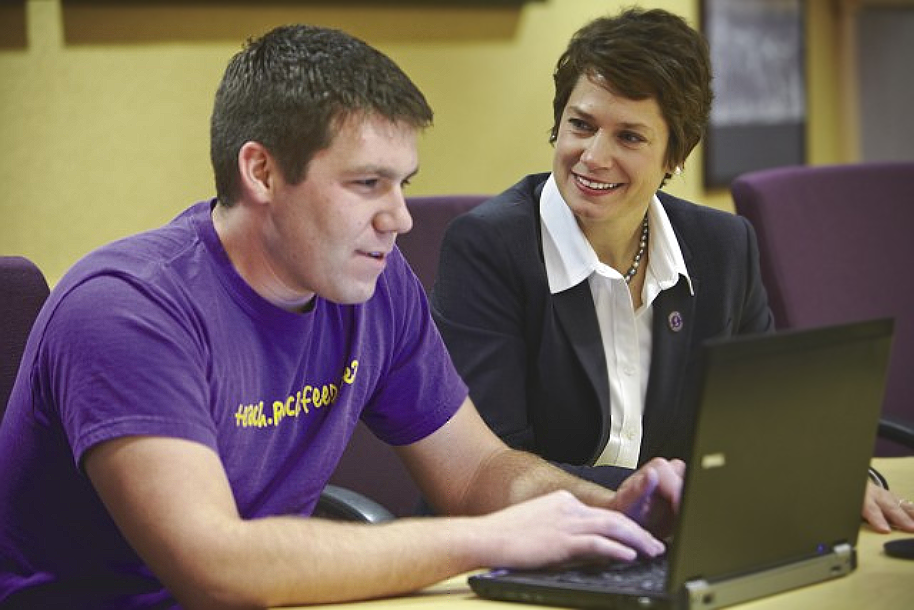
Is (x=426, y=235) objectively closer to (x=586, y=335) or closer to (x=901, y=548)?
(x=586, y=335)

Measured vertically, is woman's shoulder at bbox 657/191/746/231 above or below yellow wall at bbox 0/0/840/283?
below

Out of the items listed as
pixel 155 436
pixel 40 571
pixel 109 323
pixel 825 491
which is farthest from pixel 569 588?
pixel 40 571

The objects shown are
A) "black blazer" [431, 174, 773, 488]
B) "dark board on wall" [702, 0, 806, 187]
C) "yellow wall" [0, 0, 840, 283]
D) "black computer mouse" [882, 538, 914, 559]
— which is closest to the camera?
"black computer mouse" [882, 538, 914, 559]

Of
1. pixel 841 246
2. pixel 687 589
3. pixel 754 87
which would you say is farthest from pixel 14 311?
pixel 754 87

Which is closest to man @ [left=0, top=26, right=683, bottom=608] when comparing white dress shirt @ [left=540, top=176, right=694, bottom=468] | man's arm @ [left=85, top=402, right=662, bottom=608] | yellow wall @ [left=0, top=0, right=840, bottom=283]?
man's arm @ [left=85, top=402, right=662, bottom=608]

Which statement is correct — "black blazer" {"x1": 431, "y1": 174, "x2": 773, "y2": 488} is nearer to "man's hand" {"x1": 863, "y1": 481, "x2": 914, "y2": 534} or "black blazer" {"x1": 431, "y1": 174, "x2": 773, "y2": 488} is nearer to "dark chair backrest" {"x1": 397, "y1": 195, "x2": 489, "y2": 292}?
"dark chair backrest" {"x1": 397, "y1": 195, "x2": 489, "y2": 292}

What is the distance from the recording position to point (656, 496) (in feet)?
5.38

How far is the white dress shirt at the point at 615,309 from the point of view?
2.23m

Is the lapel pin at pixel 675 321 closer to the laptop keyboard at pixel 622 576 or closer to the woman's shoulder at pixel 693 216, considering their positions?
the woman's shoulder at pixel 693 216

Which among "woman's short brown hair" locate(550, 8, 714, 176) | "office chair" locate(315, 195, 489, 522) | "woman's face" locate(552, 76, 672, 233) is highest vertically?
"woman's short brown hair" locate(550, 8, 714, 176)

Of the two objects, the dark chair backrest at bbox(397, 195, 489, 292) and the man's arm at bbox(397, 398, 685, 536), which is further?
the dark chair backrest at bbox(397, 195, 489, 292)

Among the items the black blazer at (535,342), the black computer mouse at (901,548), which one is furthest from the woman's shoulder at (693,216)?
the black computer mouse at (901,548)

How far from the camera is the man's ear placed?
1.65m

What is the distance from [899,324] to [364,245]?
1586 mm
